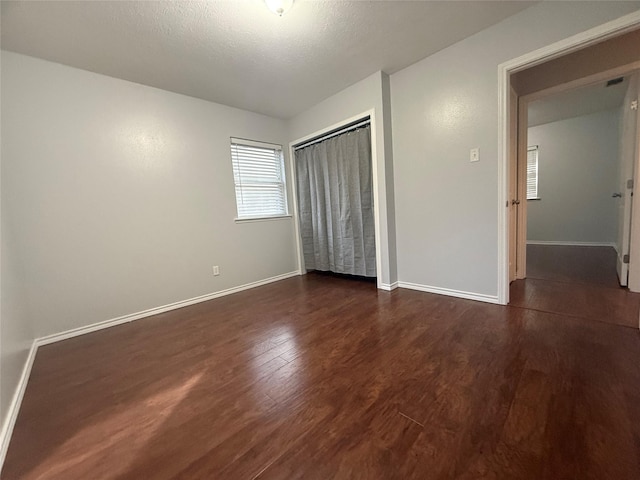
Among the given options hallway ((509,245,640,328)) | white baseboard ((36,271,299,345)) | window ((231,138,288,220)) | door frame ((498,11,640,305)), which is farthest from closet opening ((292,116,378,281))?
hallway ((509,245,640,328))

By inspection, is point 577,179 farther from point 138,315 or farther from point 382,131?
point 138,315

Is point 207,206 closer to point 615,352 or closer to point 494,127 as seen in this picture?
point 494,127

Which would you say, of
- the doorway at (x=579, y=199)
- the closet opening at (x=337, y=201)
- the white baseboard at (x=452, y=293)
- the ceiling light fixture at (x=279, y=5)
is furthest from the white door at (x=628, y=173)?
the ceiling light fixture at (x=279, y=5)

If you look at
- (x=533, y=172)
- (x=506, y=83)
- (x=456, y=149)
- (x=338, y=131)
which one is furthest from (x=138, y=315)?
(x=533, y=172)

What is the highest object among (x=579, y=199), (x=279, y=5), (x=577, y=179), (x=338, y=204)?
(x=279, y=5)

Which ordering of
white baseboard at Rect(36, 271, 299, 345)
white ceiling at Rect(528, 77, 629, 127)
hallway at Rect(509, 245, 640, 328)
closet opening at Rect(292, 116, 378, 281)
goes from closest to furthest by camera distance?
hallway at Rect(509, 245, 640, 328), white baseboard at Rect(36, 271, 299, 345), closet opening at Rect(292, 116, 378, 281), white ceiling at Rect(528, 77, 629, 127)

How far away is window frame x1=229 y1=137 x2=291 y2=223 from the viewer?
348 cm

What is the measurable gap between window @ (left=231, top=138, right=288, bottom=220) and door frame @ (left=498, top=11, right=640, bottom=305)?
9.23ft

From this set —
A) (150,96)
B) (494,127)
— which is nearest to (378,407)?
(494,127)

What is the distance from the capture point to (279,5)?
1.72 m

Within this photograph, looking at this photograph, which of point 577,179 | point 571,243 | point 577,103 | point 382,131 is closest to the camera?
point 382,131

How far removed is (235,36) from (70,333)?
297 centimetres

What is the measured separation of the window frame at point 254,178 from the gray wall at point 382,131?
1115 millimetres

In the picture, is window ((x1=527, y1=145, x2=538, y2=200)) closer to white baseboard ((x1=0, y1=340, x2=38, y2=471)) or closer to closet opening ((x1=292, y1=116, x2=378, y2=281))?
closet opening ((x1=292, y1=116, x2=378, y2=281))
